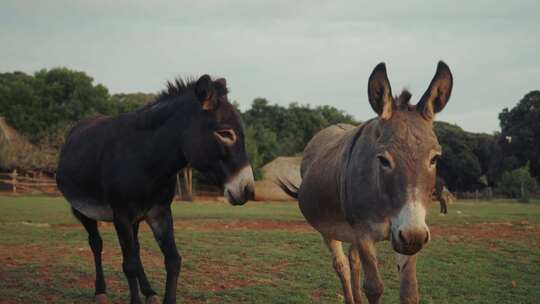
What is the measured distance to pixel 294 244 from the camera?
11.3 m

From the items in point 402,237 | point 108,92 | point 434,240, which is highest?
point 108,92

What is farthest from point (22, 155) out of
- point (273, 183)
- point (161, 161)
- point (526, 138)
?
point (526, 138)

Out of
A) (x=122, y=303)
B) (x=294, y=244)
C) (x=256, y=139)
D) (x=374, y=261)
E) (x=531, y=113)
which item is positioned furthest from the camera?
(x=531, y=113)

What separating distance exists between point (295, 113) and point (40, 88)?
2908cm

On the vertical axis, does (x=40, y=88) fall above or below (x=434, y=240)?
above

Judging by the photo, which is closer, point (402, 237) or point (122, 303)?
point (402, 237)

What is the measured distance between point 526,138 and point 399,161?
177ft

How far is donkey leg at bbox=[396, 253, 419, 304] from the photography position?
3.81 meters

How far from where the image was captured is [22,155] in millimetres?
43312

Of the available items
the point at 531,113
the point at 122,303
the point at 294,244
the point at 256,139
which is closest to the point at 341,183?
the point at 122,303

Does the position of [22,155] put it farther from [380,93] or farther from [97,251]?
[380,93]

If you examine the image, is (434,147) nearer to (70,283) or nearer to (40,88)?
(70,283)

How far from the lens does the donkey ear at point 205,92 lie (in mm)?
4617

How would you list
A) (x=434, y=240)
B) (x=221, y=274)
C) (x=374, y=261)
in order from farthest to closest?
(x=434, y=240) < (x=221, y=274) < (x=374, y=261)
